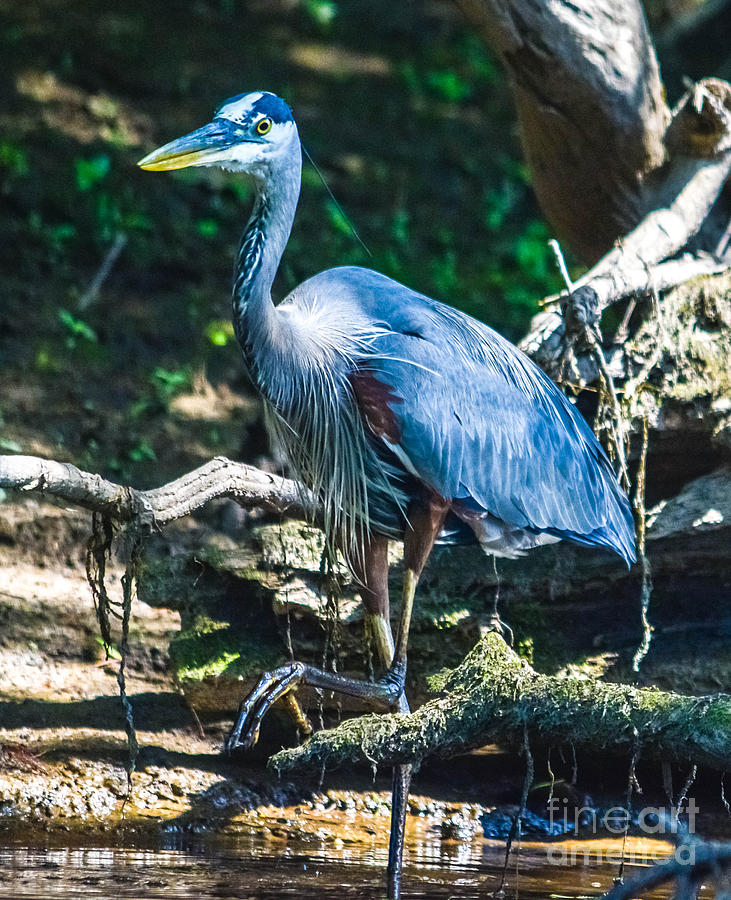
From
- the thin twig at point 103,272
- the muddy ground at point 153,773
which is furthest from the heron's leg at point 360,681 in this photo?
the thin twig at point 103,272

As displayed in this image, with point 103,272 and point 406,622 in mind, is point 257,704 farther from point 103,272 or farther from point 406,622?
point 103,272

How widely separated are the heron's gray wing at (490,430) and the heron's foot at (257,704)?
873mm

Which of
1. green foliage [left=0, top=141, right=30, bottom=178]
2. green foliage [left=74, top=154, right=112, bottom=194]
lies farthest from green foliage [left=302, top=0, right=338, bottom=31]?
A: green foliage [left=0, top=141, right=30, bottom=178]

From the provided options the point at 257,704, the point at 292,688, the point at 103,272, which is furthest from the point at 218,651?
the point at 103,272

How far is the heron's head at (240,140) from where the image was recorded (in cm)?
371

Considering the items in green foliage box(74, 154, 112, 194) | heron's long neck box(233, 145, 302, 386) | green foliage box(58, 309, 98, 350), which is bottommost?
heron's long neck box(233, 145, 302, 386)

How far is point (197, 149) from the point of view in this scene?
372 cm

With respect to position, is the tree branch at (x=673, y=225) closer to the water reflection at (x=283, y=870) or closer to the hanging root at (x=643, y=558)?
the hanging root at (x=643, y=558)

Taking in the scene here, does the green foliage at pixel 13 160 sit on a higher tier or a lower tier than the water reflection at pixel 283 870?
higher

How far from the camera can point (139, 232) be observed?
7.88m

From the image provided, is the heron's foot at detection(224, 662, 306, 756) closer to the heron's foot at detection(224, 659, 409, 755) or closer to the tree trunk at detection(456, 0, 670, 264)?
the heron's foot at detection(224, 659, 409, 755)

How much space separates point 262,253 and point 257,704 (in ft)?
4.70

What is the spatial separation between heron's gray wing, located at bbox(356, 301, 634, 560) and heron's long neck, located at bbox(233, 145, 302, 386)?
1.43ft

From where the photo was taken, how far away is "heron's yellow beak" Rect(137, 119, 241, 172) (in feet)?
12.1
